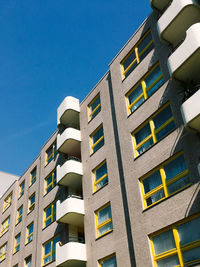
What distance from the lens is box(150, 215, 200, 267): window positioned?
1211 cm

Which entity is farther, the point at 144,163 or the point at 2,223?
the point at 2,223

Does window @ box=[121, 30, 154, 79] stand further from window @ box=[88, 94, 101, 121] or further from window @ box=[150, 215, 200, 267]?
→ window @ box=[150, 215, 200, 267]

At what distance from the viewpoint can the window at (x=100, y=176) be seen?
18734 mm

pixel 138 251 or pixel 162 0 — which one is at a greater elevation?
pixel 162 0

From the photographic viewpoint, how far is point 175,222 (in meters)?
13.0

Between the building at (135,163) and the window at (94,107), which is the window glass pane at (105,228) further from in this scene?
the window at (94,107)

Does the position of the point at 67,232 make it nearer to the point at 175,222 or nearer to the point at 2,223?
the point at 175,222

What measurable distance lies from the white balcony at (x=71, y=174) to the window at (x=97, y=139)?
1.42 metres

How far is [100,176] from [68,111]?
655 centimetres

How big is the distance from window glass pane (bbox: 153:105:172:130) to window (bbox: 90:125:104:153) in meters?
4.66

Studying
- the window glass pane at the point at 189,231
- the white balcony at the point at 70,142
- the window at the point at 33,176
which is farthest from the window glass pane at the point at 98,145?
the window at the point at 33,176

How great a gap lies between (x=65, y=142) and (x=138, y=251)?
1037 cm

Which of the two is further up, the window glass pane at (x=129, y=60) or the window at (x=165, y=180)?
the window glass pane at (x=129, y=60)

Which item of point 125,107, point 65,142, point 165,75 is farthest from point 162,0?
point 65,142
